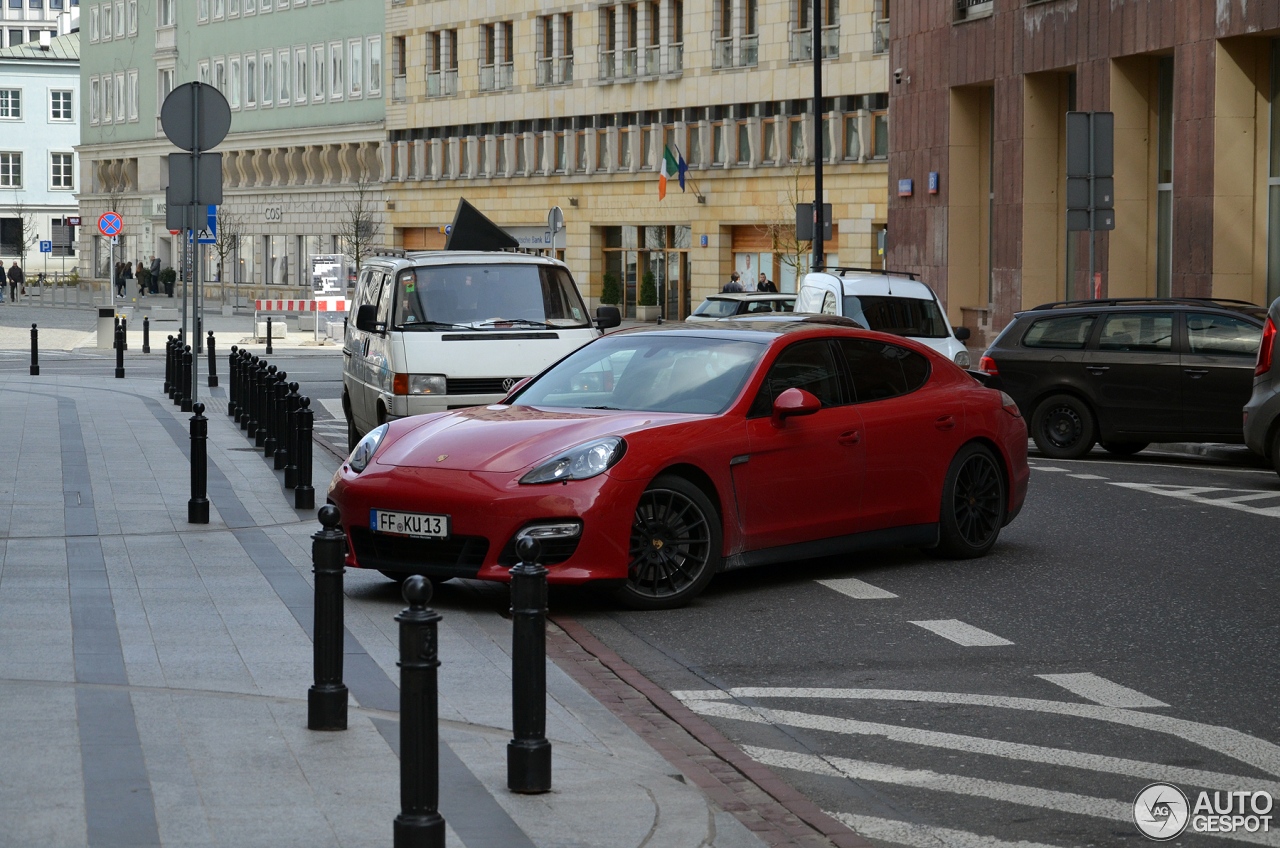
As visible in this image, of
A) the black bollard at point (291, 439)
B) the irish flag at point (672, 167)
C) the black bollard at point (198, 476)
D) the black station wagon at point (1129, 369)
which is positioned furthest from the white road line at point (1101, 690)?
the irish flag at point (672, 167)

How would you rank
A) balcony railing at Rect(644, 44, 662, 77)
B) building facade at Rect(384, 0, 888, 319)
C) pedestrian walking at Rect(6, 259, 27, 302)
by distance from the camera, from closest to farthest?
building facade at Rect(384, 0, 888, 319) → balcony railing at Rect(644, 44, 662, 77) → pedestrian walking at Rect(6, 259, 27, 302)

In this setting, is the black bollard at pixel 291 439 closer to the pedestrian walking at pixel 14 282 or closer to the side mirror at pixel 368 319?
the side mirror at pixel 368 319

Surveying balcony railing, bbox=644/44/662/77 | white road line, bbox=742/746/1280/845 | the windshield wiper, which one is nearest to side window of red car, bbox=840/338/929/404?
white road line, bbox=742/746/1280/845

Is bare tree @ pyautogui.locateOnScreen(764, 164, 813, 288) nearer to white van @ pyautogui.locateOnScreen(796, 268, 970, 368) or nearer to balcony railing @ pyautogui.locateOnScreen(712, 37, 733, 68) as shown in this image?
balcony railing @ pyautogui.locateOnScreen(712, 37, 733, 68)

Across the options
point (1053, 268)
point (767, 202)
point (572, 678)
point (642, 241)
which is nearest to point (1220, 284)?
point (1053, 268)

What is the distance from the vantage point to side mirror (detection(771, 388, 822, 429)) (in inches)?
399

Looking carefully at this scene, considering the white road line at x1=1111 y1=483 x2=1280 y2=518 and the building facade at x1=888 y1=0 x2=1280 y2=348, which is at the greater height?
the building facade at x1=888 y1=0 x2=1280 y2=348

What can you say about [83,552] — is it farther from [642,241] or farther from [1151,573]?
[642,241]

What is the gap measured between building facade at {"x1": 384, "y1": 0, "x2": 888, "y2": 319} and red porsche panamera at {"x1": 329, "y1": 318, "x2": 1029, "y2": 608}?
126 ft

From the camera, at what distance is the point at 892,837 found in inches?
228

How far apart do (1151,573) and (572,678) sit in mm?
4431

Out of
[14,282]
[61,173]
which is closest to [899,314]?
[14,282]

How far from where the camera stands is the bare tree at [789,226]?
55812mm

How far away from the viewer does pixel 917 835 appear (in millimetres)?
5812
